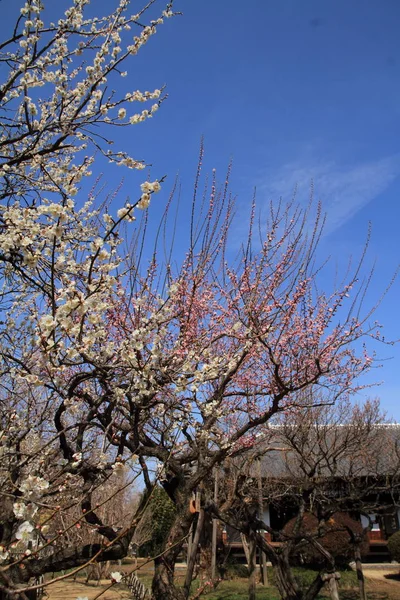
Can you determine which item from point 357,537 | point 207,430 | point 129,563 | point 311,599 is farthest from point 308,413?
point 129,563

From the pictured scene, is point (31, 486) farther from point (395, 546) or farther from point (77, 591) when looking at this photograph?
point (395, 546)

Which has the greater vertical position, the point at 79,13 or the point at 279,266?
the point at 79,13

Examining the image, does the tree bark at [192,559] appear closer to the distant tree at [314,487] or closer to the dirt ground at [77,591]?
the distant tree at [314,487]

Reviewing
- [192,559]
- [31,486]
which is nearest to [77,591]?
[192,559]

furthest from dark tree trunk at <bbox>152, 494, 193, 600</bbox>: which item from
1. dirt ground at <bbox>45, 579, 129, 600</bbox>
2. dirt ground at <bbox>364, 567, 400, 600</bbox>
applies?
dirt ground at <bbox>364, 567, 400, 600</bbox>

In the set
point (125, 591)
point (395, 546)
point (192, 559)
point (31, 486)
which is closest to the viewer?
point (31, 486)

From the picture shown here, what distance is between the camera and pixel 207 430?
19.3 feet

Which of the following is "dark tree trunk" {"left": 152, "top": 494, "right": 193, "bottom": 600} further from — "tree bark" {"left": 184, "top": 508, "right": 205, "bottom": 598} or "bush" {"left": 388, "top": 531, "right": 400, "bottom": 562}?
"bush" {"left": 388, "top": 531, "right": 400, "bottom": 562}

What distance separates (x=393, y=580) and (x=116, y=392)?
12366 millimetres

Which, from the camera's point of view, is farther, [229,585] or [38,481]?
[229,585]

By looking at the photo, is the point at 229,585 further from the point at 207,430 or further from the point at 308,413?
the point at 207,430

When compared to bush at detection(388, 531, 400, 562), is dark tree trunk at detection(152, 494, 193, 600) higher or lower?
higher

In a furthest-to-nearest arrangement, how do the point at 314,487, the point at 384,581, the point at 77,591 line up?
the point at 77,591 < the point at 384,581 < the point at 314,487

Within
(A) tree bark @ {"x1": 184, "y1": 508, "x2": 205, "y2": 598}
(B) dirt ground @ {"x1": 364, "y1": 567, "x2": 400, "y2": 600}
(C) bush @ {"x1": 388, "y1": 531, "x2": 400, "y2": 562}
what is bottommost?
(B) dirt ground @ {"x1": 364, "y1": 567, "x2": 400, "y2": 600}
